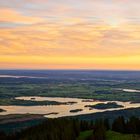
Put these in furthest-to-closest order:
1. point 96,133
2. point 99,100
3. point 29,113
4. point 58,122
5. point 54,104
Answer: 1. point 99,100
2. point 54,104
3. point 29,113
4. point 58,122
5. point 96,133

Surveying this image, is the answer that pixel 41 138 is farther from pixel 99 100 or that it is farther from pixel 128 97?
pixel 128 97

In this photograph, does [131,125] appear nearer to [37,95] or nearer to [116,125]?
[116,125]

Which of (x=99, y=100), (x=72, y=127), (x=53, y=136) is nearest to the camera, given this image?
(x=53, y=136)

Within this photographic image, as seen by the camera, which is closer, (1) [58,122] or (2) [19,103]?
(1) [58,122]

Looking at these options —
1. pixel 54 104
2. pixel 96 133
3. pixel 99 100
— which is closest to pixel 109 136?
pixel 96 133

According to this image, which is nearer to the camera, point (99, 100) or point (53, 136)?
point (53, 136)

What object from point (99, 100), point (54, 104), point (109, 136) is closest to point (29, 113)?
point (54, 104)

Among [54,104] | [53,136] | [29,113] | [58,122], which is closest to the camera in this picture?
[53,136]

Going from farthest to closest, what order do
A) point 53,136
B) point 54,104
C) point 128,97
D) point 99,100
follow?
1. point 128,97
2. point 99,100
3. point 54,104
4. point 53,136
